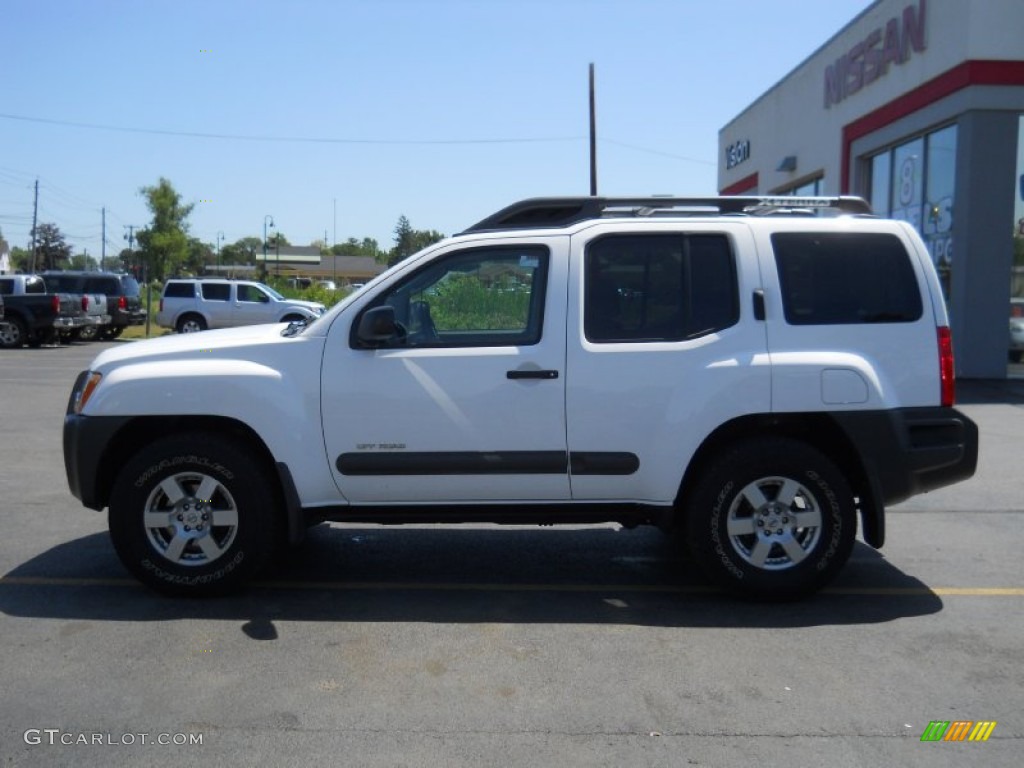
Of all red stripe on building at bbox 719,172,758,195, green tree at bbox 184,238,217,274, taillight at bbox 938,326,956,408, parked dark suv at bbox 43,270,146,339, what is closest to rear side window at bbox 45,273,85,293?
parked dark suv at bbox 43,270,146,339

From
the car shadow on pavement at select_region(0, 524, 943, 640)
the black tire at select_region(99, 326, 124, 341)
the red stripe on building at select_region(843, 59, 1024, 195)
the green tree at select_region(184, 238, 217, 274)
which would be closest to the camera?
the car shadow on pavement at select_region(0, 524, 943, 640)

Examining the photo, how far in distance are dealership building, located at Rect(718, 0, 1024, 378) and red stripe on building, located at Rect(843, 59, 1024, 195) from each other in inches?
0.8

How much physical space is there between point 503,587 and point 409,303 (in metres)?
1.71

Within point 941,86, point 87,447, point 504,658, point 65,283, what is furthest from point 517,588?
point 65,283

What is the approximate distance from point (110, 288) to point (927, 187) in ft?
72.0

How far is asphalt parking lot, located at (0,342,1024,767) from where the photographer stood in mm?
3939

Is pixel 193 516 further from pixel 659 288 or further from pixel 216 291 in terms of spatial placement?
pixel 216 291

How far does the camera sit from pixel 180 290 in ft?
100

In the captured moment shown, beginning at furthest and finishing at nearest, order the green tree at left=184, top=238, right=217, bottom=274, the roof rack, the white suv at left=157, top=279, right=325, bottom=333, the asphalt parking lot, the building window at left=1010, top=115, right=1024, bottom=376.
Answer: the green tree at left=184, top=238, right=217, bottom=274, the white suv at left=157, top=279, right=325, bottom=333, the building window at left=1010, top=115, right=1024, bottom=376, the roof rack, the asphalt parking lot

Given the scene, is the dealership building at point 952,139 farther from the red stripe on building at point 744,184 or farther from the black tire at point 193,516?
the black tire at point 193,516

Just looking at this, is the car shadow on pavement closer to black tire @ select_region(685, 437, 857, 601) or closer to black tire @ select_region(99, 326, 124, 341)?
black tire @ select_region(685, 437, 857, 601)

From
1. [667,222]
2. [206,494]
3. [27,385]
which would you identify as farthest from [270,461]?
[27,385]

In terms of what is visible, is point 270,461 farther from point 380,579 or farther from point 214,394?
point 380,579

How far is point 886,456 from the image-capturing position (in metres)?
5.51
